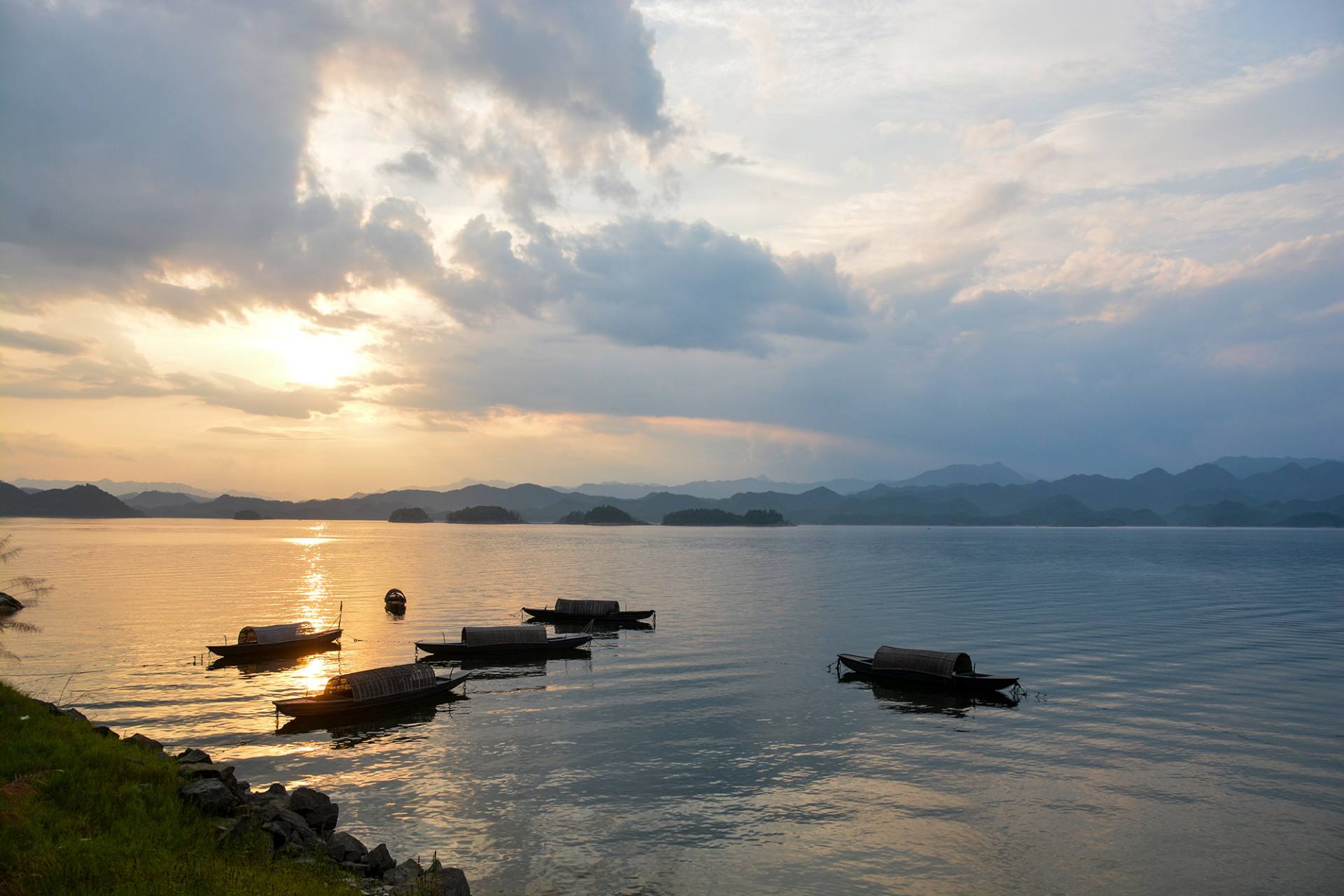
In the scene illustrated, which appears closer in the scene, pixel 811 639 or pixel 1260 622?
pixel 811 639

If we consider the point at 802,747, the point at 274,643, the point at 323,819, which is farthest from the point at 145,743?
the point at 274,643

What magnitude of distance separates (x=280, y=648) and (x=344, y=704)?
22.9m

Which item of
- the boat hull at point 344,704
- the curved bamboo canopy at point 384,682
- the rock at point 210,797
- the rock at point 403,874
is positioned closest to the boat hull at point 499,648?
the curved bamboo canopy at point 384,682

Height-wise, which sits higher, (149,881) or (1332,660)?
(149,881)

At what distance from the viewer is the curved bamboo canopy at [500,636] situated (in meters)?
56.7

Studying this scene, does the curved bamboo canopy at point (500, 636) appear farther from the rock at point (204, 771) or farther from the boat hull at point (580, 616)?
the rock at point (204, 771)

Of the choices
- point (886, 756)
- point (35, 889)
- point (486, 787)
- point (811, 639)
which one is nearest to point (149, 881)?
point (35, 889)

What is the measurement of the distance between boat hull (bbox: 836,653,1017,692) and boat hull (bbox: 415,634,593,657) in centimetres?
2157

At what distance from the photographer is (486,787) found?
2830cm

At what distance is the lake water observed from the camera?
2284cm

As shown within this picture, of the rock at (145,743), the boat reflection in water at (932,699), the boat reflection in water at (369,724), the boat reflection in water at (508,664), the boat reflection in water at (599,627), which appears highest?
the rock at (145,743)

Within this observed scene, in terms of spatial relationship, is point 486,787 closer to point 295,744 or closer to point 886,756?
point 295,744

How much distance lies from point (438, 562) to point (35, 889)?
155408mm

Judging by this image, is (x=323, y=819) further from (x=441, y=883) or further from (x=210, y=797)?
(x=441, y=883)
